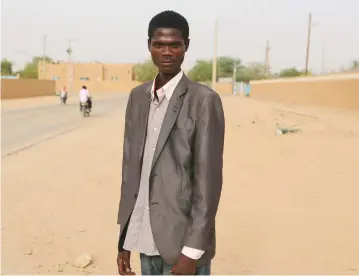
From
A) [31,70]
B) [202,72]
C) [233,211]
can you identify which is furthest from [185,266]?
[31,70]

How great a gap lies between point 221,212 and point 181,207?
395 cm

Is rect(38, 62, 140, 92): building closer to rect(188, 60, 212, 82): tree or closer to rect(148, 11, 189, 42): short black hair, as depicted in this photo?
rect(188, 60, 212, 82): tree

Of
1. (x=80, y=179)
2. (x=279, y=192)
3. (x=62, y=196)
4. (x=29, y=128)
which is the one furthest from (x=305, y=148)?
(x=29, y=128)

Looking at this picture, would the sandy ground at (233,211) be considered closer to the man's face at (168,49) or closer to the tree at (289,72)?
the man's face at (168,49)

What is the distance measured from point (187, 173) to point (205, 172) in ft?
0.25

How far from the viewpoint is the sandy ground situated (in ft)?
13.7

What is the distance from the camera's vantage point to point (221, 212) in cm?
571

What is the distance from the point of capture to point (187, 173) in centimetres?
184

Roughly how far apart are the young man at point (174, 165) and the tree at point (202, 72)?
93.2 m

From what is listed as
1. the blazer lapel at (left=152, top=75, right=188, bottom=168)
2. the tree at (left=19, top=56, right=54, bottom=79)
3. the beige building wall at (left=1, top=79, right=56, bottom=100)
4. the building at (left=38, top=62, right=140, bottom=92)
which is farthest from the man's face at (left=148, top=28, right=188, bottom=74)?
the tree at (left=19, top=56, right=54, bottom=79)

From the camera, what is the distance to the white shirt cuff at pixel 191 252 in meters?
1.81

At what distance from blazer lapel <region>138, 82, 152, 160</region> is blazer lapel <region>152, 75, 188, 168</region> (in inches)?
3.9

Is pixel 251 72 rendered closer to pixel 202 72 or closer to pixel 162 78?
pixel 202 72

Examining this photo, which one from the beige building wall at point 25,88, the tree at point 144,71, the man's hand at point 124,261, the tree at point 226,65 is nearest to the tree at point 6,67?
the tree at point 144,71
